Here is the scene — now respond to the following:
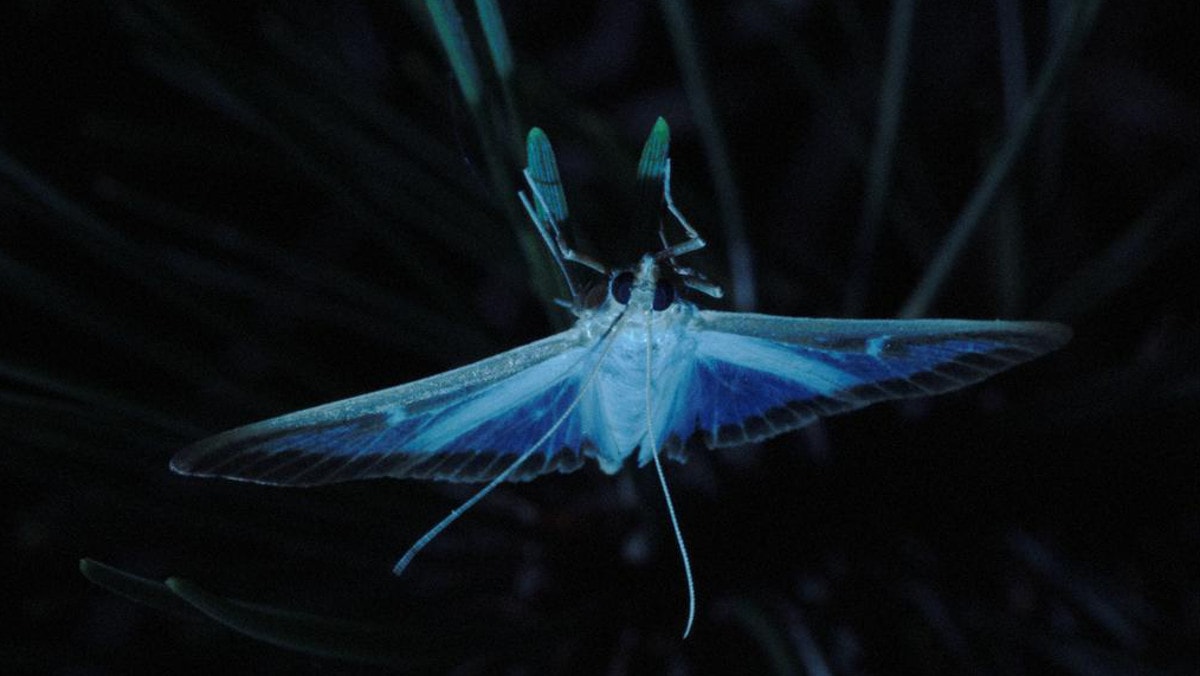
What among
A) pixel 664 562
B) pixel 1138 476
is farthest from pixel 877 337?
pixel 1138 476

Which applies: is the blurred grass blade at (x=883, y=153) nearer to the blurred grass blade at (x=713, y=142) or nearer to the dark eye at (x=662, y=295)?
the blurred grass blade at (x=713, y=142)

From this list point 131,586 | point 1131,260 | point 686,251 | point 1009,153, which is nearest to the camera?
point 131,586

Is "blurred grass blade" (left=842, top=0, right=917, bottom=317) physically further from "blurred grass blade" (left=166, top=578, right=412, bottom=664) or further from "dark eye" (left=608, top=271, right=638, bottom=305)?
"blurred grass blade" (left=166, top=578, right=412, bottom=664)

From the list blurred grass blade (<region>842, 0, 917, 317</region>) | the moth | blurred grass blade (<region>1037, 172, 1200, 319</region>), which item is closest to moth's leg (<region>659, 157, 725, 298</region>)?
the moth

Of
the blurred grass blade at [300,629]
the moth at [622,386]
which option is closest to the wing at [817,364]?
the moth at [622,386]

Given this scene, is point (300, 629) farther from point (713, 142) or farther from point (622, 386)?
point (713, 142)

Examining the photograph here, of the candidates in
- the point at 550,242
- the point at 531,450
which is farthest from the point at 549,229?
the point at 531,450

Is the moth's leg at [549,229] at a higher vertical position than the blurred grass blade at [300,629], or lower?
higher

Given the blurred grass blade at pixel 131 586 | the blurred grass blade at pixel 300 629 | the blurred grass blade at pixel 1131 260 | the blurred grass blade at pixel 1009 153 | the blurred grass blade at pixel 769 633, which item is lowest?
the blurred grass blade at pixel 300 629
